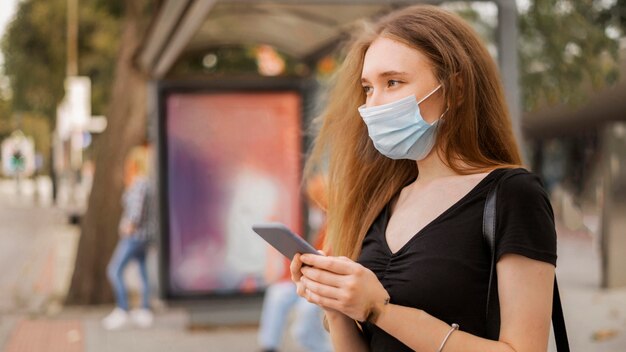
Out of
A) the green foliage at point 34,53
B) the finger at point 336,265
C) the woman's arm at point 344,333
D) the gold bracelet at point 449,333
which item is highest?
the green foliage at point 34,53

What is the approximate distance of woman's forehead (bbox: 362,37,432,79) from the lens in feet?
6.26

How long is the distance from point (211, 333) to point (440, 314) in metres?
7.02

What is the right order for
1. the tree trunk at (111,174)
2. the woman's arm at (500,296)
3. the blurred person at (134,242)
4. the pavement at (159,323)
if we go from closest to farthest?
the woman's arm at (500,296) → the pavement at (159,323) → the blurred person at (134,242) → the tree trunk at (111,174)

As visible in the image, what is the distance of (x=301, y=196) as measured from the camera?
8586mm

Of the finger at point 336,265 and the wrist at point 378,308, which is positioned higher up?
the finger at point 336,265

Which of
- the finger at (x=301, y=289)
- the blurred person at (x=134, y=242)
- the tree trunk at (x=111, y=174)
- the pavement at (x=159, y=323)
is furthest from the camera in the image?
the tree trunk at (x=111, y=174)

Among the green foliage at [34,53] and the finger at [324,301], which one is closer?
the finger at [324,301]

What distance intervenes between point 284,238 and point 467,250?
322 mm

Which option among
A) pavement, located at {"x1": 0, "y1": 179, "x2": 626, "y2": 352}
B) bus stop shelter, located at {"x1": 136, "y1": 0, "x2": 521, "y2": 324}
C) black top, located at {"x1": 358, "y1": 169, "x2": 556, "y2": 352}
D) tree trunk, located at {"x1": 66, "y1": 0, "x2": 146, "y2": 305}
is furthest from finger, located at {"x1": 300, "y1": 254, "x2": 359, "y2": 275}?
tree trunk, located at {"x1": 66, "y1": 0, "x2": 146, "y2": 305}

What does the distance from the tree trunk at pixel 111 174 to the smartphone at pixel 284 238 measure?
30.3ft

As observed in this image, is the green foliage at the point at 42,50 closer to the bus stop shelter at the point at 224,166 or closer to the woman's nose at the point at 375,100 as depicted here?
the bus stop shelter at the point at 224,166

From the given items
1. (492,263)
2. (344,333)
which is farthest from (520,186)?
(344,333)

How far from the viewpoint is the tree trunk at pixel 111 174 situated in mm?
10820

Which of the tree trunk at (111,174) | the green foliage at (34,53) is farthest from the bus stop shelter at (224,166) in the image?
the green foliage at (34,53)
